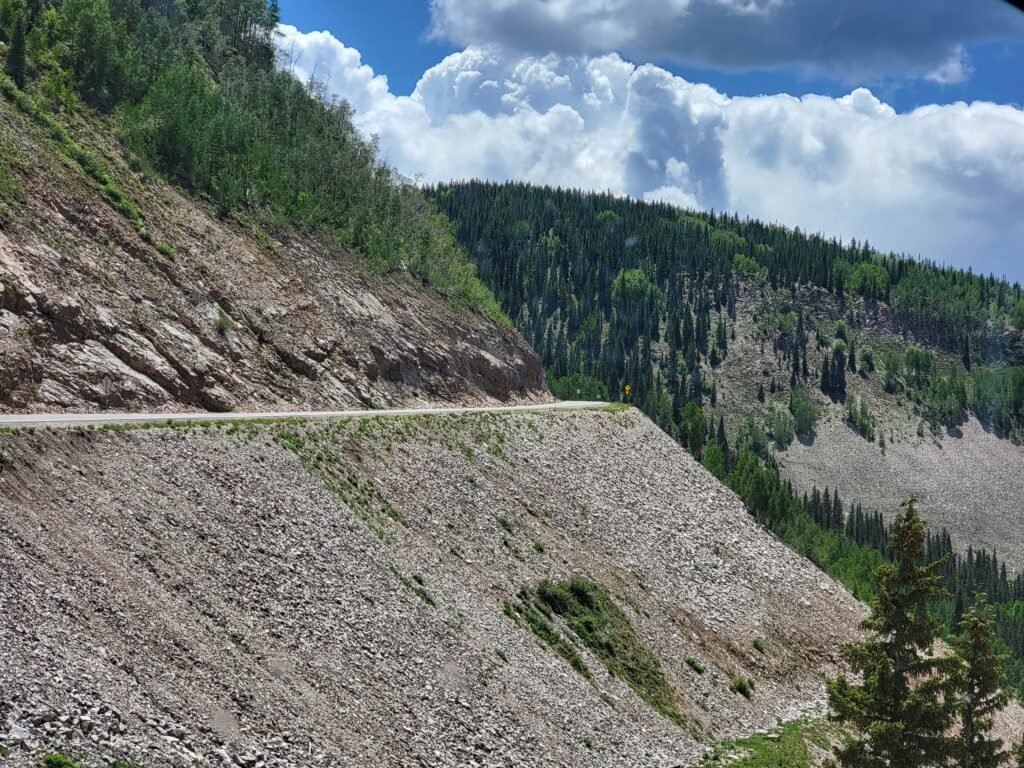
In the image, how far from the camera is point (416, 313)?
217ft

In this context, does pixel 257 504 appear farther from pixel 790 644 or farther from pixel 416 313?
pixel 416 313

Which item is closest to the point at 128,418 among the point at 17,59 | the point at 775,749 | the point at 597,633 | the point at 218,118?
the point at 597,633

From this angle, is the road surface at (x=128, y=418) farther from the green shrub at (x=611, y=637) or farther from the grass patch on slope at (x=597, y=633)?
the green shrub at (x=611, y=637)

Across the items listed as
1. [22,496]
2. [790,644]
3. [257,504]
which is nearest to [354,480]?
[257,504]

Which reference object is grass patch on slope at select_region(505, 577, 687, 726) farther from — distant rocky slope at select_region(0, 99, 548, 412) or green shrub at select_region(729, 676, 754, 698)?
distant rocky slope at select_region(0, 99, 548, 412)

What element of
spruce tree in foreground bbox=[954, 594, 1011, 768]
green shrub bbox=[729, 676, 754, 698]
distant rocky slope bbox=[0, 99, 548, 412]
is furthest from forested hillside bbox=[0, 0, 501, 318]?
spruce tree in foreground bbox=[954, 594, 1011, 768]

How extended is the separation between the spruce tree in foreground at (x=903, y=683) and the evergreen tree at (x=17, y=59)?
144ft

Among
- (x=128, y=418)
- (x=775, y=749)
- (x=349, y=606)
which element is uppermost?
(x=128, y=418)

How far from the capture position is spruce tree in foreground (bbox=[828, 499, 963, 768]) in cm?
3147

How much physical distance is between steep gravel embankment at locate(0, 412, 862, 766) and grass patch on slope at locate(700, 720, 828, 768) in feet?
2.52

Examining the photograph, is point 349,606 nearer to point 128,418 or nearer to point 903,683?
point 128,418

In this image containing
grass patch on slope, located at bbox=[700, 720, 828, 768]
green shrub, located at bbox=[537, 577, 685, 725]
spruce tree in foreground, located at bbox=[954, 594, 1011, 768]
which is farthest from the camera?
green shrub, located at bbox=[537, 577, 685, 725]

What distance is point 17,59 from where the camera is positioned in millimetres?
52688

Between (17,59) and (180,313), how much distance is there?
17.5 metres
